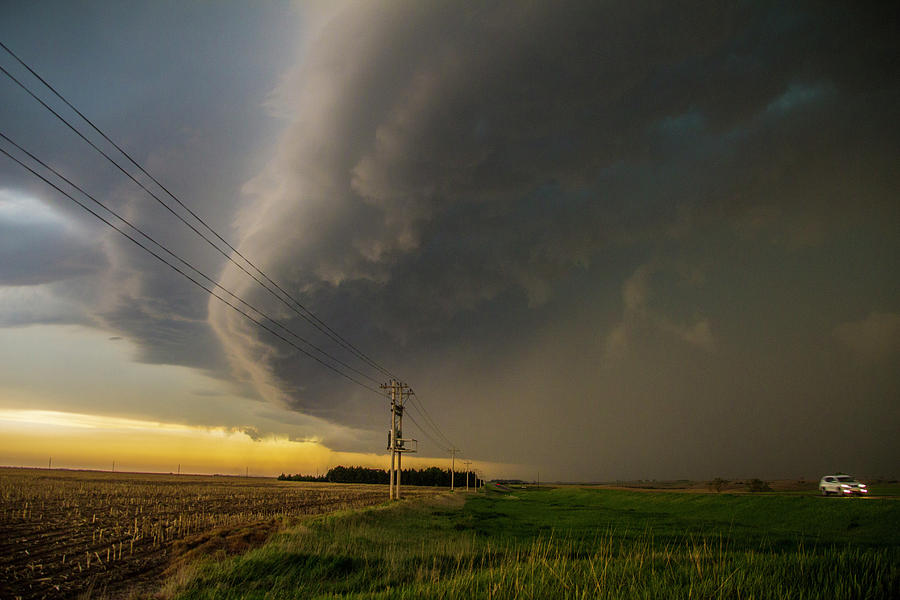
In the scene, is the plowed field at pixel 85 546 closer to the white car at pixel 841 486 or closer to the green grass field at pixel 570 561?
the green grass field at pixel 570 561

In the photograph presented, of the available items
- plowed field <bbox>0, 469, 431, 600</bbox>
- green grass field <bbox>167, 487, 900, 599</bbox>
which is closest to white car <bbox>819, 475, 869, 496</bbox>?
green grass field <bbox>167, 487, 900, 599</bbox>

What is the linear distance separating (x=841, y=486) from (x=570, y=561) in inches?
1760

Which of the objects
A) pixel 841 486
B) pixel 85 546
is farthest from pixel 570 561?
pixel 841 486

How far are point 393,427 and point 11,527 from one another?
115 ft

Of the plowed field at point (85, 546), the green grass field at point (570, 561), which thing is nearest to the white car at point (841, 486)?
the green grass field at point (570, 561)

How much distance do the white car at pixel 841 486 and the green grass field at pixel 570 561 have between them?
6.92 metres

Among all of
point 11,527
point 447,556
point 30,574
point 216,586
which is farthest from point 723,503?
point 11,527

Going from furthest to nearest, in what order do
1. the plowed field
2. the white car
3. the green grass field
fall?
1. the white car
2. the plowed field
3. the green grass field

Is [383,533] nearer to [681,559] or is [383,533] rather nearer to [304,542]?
[304,542]

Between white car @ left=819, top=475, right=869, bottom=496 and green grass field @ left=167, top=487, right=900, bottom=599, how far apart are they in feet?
22.7

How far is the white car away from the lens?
4611 cm

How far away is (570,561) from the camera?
1827cm

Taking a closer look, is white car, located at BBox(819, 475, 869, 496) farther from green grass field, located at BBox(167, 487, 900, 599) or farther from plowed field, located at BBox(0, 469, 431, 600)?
plowed field, located at BBox(0, 469, 431, 600)

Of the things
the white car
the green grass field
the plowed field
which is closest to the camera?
the green grass field
